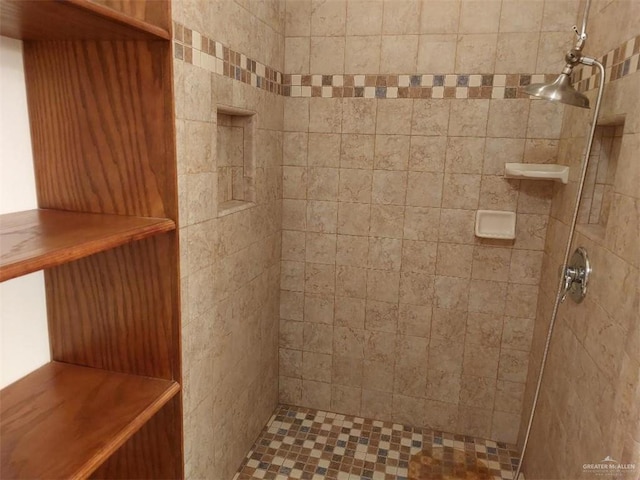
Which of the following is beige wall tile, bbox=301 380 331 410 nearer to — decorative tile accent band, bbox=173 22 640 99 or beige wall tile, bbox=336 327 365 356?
beige wall tile, bbox=336 327 365 356

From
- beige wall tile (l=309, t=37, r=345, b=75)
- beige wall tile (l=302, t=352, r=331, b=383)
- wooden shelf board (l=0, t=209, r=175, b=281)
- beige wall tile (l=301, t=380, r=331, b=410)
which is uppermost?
beige wall tile (l=309, t=37, r=345, b=75)

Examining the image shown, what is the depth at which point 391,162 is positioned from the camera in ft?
7.40

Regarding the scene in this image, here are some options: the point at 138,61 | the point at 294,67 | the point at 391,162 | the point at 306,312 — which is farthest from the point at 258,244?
the point at 138,61

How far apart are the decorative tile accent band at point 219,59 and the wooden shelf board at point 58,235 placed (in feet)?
1.89

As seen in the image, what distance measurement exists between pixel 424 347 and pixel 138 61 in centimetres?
193

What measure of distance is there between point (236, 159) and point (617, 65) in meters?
1.52

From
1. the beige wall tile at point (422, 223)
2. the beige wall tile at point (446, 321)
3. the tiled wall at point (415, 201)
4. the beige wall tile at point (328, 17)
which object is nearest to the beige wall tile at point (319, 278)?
the tiled wall at point (415, 201)

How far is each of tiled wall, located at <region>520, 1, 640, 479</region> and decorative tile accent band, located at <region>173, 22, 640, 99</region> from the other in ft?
0.38

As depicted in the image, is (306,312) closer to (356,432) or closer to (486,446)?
(356,432)

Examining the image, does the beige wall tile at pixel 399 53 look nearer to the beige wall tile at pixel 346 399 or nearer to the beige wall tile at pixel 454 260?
the beige wall tile at pixel 454 260

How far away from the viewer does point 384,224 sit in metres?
2.33

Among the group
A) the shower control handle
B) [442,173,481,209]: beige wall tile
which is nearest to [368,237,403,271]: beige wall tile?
[442,173,481,209]: beige wall tile

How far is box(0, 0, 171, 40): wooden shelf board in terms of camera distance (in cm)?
84

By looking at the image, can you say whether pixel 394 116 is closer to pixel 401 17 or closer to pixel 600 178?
pixel 401 17
